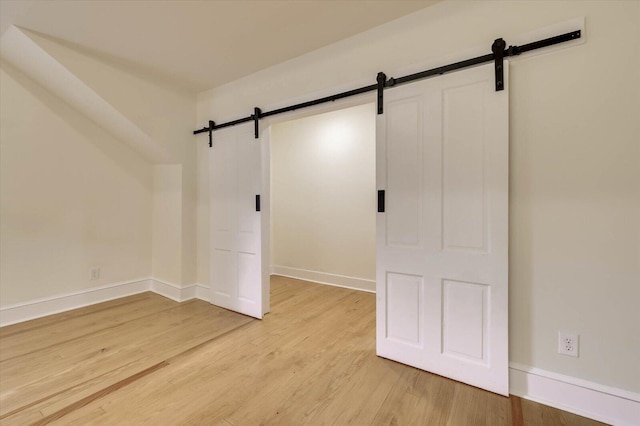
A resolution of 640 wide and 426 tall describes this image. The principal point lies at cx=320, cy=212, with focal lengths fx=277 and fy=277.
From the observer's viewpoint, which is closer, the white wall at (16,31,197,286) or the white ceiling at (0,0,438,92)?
the white ceiling at (0,0,438,92)

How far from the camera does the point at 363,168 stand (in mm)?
3867

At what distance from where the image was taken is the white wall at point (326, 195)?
3.86 metres

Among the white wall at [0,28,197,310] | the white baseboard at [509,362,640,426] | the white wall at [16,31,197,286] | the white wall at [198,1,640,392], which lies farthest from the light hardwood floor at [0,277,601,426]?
the white wall at [16,31,197,286]

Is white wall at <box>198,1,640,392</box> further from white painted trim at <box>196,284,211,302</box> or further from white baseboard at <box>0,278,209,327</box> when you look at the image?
white baseboard at <box>0,278,209,327</box>

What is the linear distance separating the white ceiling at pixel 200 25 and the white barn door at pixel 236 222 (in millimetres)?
785

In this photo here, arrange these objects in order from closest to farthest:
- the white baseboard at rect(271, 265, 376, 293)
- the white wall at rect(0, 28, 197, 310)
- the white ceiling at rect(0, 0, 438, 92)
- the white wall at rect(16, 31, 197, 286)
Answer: the white ceiling at rect(0, 0, 438, 92)
the white wall at rect(16, 31, 197, 286)
the white wall at rect(0, 28, 197, 310)
the white baseboard at rect(271, 265, 376, 293)

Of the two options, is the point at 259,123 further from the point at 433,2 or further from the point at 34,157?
the point at 34,157

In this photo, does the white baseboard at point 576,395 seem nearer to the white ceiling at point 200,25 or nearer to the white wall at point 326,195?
the white wall at point 326,195

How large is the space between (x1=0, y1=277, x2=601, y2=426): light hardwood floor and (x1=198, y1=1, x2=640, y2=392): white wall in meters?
0.44

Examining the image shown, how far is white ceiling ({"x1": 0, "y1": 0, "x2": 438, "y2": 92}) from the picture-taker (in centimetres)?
195

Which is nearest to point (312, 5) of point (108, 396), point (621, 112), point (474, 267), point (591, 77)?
point (591, 77)

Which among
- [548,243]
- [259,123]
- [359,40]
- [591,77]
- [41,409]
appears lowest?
[41,409]

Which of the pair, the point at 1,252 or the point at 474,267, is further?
the point at 1,252

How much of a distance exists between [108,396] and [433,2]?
10.8 ft
